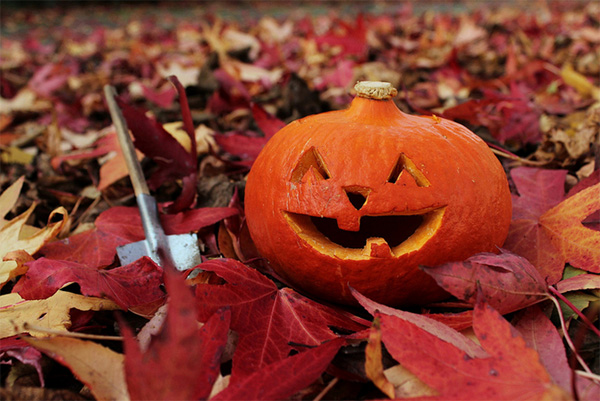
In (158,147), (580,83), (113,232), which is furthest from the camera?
(580,83)

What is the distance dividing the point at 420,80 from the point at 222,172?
78.6 inches

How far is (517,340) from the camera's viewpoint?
0.88m

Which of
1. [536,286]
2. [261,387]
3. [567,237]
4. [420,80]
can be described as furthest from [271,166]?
[420,80]

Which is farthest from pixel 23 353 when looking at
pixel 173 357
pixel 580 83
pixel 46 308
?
pixel 580 83

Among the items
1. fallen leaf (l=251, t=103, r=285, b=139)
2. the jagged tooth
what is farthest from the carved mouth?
fallen leaf (l=251, t=103, r=285, b=139)

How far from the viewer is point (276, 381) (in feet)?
2.85

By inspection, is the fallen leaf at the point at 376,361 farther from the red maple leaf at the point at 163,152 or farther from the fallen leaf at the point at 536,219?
the red maple leaf at the point at 163,152

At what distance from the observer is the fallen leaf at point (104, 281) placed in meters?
1.19

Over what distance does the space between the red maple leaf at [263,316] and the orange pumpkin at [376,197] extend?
0.08m

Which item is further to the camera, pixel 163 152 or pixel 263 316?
pixel 163 152

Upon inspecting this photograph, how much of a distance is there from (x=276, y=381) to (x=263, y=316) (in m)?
0.29

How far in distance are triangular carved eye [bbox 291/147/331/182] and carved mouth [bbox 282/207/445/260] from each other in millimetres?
102

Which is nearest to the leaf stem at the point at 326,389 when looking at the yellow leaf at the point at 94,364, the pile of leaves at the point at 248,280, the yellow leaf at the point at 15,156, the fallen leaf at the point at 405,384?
the pile of leaves at the point at 248,280

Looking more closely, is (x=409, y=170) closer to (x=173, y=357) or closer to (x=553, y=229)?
(x=553, y=229)
